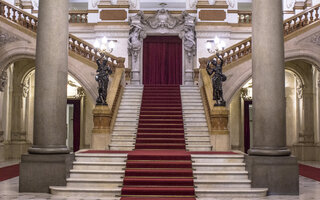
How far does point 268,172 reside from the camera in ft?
21.9

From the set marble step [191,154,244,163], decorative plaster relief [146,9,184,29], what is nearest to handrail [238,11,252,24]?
decorative plaster relief [146,9,184,29]

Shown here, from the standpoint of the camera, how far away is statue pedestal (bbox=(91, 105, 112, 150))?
10.2 m

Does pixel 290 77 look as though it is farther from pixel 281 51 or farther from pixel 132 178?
pixel 132 178

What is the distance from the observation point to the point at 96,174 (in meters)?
7.16

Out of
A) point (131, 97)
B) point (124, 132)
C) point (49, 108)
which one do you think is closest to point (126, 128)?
point (124, 132)

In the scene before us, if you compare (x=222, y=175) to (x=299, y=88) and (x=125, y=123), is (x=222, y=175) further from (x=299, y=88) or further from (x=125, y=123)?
(x=299, y=88)

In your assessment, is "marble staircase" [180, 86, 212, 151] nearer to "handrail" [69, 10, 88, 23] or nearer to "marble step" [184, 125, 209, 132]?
"marble step" [184, 125, 209, 132]

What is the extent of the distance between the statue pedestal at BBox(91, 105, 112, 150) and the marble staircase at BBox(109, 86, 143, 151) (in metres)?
0.22

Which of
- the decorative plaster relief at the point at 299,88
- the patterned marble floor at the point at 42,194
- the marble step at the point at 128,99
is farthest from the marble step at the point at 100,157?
the decorative plaster relief at the point at 299,88

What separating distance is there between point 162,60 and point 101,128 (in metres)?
7.65

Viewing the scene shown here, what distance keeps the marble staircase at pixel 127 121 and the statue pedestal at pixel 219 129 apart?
81.0 inches

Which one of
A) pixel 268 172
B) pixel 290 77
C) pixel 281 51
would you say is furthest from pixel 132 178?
pixel 290 77

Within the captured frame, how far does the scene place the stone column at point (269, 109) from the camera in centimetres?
665

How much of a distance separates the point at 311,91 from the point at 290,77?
1.29 metres
